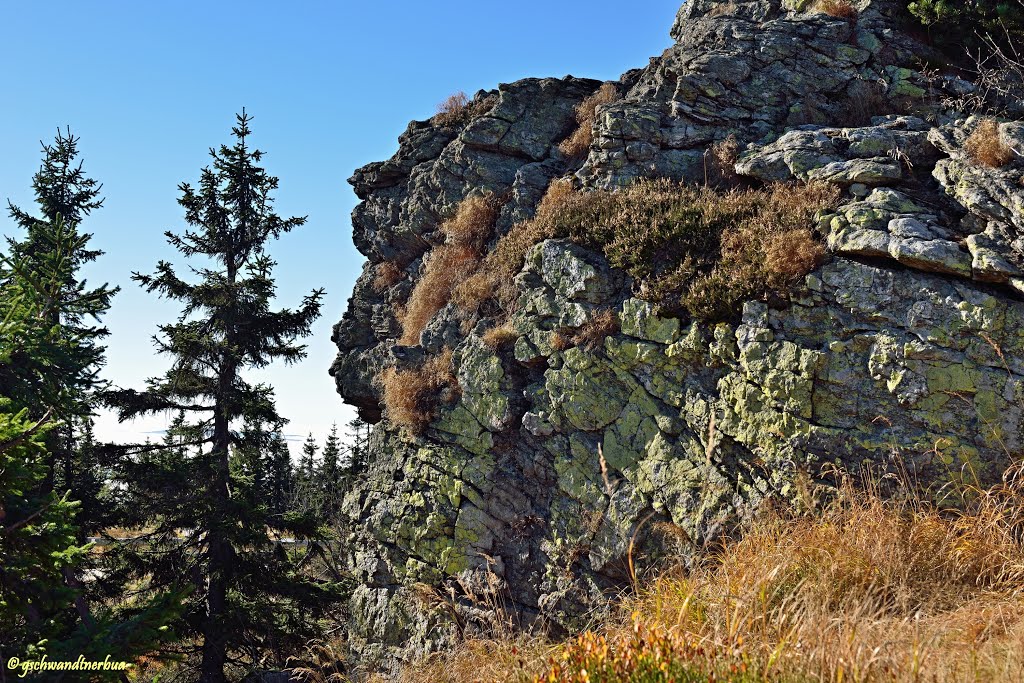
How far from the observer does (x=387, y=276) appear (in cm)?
1516

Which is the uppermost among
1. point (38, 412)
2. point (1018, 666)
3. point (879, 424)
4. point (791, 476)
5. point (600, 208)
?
point (600, 208)

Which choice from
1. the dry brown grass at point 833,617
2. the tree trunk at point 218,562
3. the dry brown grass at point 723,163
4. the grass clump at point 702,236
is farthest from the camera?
the tree trunk at point 218,562

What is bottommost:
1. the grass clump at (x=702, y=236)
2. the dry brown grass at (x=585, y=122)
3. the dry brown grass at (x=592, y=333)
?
the dry brown grass at (x=592, y=333)

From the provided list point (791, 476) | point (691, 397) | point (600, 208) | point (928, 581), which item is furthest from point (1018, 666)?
point (600, 208)

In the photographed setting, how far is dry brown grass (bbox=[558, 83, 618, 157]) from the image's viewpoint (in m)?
13.9

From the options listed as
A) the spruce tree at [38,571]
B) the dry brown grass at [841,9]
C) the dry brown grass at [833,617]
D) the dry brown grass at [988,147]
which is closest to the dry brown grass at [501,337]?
the dry brown grass at [833,617]

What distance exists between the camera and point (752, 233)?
10.3m

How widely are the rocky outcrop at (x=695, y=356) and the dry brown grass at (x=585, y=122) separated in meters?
0.29

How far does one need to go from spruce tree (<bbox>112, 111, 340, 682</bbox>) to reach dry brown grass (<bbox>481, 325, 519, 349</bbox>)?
7919mm

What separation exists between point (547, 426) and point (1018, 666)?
722cm

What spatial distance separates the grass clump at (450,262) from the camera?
13422 mm

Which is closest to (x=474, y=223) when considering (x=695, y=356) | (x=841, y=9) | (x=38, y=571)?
(x=695, y=356)

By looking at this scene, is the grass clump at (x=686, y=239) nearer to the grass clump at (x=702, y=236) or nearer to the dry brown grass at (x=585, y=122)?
the grass clump at (x=702, y=236)

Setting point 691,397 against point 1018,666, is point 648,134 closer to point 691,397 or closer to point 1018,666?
point 691,397
